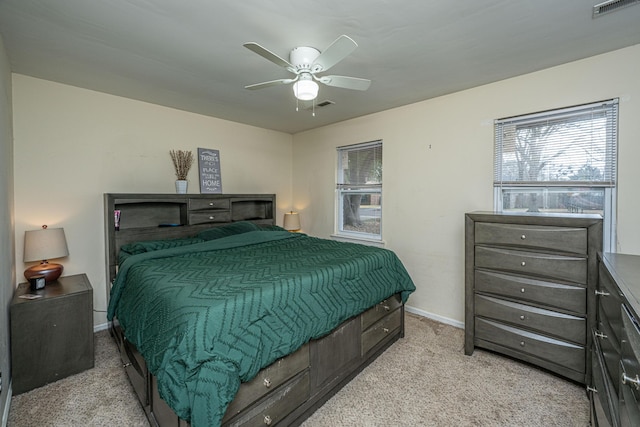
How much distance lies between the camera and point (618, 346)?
1205 mm

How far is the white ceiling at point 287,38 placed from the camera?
1673 millimetres

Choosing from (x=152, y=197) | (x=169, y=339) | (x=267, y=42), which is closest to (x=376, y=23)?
(x=267, y=42)

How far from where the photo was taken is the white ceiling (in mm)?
1673

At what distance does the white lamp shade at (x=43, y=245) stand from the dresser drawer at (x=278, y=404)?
2.22 m

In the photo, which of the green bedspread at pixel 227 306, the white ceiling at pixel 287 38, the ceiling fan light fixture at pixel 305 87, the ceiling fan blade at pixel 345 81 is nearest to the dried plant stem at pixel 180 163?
the white ceiling at pixel 287 38

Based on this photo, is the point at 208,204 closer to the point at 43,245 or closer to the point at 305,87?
the point at 43,245

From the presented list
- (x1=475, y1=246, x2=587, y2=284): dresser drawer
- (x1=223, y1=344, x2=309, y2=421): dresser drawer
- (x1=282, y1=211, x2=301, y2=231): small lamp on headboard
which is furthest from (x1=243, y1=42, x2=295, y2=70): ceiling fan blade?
(x1=282, y1=211, x2=301, y2=231): small lamp on headboard

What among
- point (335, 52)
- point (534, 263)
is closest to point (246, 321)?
point (335, 52)

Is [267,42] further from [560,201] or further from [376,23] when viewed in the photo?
[560,201]

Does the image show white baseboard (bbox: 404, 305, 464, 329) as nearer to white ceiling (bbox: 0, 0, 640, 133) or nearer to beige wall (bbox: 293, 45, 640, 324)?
beige wall (bbox: 293, 45, 640, 324)

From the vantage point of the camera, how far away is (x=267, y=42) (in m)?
2.02

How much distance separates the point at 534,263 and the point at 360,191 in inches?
88.2

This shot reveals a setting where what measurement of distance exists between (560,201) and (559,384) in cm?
146

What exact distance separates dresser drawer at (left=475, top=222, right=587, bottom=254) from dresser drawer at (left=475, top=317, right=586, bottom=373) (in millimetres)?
683
